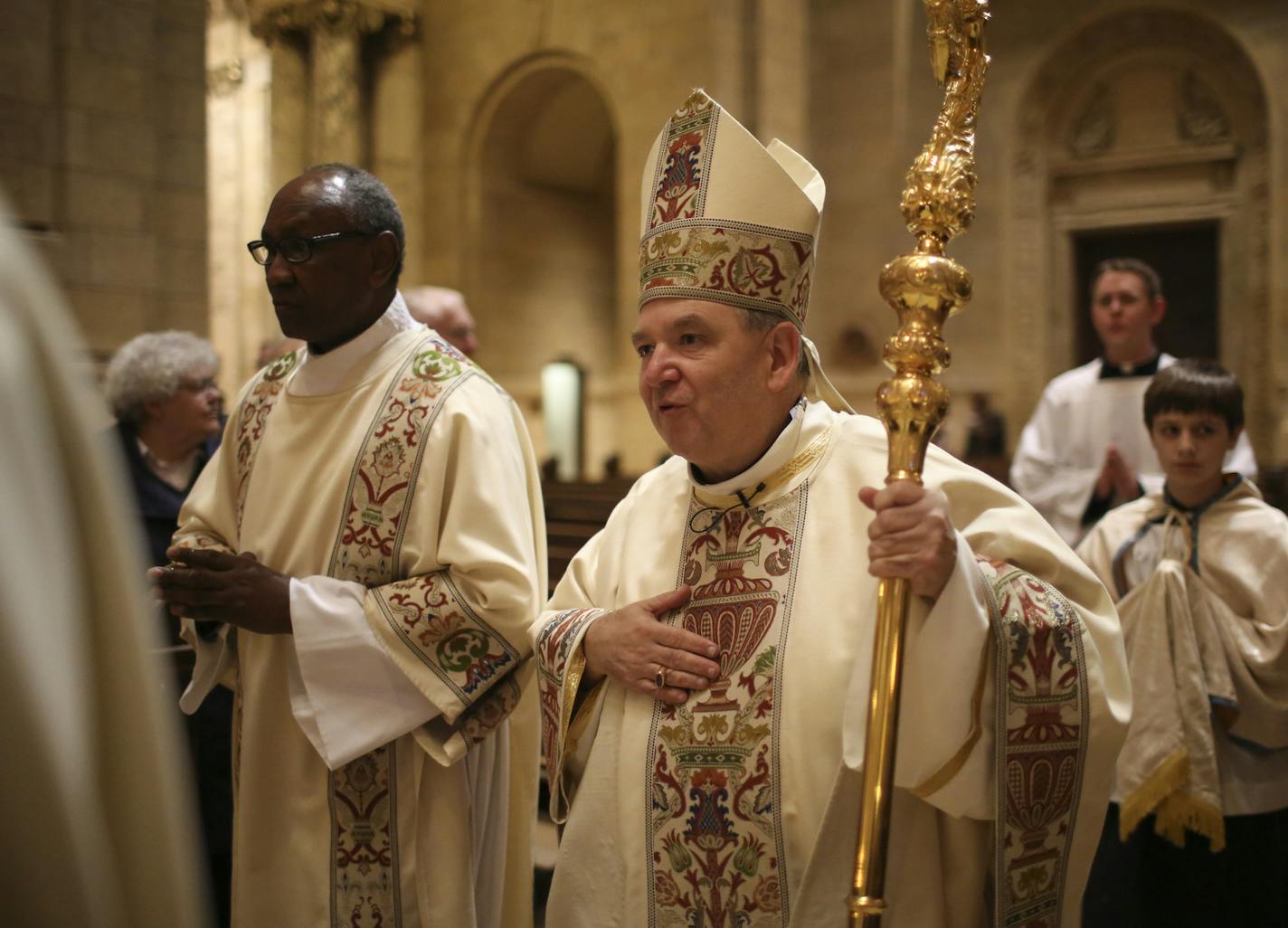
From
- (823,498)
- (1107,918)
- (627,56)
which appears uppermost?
(627,56)

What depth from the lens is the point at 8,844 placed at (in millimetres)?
654

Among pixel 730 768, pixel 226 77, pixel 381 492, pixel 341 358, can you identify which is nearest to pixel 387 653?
pixel 381 492

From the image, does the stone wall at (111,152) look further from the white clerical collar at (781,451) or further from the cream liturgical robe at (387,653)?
the white clerical collar at (781,451)

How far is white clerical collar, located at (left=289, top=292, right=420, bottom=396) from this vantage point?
2.28 metres

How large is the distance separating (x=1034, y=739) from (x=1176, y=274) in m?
13.1

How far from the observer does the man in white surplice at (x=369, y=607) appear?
2062 mm

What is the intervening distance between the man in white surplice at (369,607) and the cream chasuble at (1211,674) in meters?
1.48

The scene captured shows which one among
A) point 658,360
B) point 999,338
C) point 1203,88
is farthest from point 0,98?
point 1203,88

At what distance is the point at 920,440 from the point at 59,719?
1109 mm

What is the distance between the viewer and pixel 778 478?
179 cm

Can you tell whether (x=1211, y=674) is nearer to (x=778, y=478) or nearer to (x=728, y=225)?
(x=778, y=478)

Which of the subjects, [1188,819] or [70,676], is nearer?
[70,676]

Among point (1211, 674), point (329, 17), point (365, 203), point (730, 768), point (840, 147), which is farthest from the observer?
point (840, 147)

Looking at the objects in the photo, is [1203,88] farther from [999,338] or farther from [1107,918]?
[1107,918]
